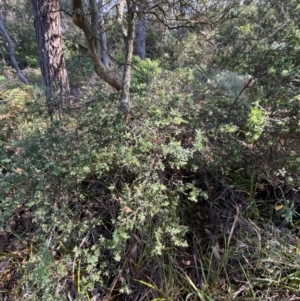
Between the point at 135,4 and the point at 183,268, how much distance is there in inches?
69.9

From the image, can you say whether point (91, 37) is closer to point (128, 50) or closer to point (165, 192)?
point (128, 50)

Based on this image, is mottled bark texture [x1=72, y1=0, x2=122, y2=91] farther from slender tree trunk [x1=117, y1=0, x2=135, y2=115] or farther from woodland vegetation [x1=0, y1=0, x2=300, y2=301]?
slender tree trunk [x1=117, y1=0, x2=135, y2=115]

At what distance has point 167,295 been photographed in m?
1.36

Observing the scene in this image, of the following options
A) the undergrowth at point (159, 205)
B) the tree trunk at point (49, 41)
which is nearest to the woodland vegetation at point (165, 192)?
the undergrowth at point (159, 205)

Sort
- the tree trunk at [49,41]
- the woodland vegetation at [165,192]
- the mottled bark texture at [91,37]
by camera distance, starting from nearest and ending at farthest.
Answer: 1. the woodland vegetation at [165,192]
2. the mottled bark texture at [91,37]
3. the tree trunk at [49,41]

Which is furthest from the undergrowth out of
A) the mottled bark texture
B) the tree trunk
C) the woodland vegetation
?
the tree trunk

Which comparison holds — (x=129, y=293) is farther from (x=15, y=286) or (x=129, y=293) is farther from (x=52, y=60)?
(x=52, y=60)

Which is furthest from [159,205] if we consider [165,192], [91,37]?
[91,37]

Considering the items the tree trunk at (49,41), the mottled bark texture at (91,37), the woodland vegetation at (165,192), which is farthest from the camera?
the tree trunk at (49,41)

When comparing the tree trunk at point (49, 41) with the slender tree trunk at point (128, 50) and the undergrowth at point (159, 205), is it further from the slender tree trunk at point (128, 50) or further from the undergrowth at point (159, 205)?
the undergrowth at point (159, 205)

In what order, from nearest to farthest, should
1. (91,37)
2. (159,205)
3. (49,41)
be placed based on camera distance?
1. (159,205)
2. (91,37)
3. (49,41)

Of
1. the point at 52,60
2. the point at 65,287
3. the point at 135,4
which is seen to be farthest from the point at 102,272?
the point at 52,60

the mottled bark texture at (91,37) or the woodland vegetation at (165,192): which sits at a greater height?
the mottled bark texture at (91,37)

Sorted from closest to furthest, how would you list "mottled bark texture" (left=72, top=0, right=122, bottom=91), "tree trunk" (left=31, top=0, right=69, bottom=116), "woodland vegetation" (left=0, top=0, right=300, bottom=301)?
"woodland vegetation" (left=0, top=0, right=300, bottom=301)
"mottled bark texture" (left=72, top=0, right=122, bottom=91)
"tree trunk" (left=31, top=0, right=69, bottom=116)
